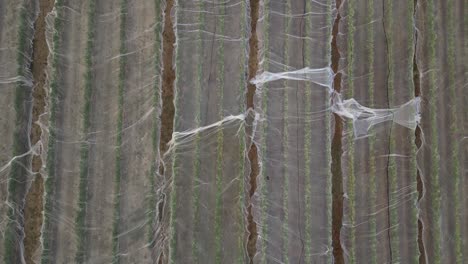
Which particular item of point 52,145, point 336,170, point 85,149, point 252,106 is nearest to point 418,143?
point 336,170

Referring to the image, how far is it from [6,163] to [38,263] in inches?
30.4

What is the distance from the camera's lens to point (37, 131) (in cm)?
319

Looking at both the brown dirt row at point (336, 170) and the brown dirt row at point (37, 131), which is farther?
the brown dirt row at point (336, 170)

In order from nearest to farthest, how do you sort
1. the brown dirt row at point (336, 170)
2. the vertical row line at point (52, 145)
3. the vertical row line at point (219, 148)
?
1. the vertical row line at point (52, 145)
2. the vertical row line at point (219, 148)
3. the brown dirt row at point (336, 170)

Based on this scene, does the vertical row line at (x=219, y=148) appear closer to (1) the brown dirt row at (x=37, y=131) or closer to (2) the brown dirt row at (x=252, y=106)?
(2) the brown dirt row at (x=252, y=106)

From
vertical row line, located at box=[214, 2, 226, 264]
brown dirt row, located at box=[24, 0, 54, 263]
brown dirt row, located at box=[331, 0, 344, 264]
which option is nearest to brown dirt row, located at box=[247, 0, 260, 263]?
vertical row line, located at box=[214, 2, 226, 264]

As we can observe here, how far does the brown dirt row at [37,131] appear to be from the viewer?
10.2 ft

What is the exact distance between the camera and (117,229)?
312 cm

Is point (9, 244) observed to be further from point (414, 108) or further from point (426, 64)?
point (426, 64)

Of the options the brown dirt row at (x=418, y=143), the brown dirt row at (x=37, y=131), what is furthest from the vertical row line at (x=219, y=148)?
the brown dirt row at (x=418, y=143)

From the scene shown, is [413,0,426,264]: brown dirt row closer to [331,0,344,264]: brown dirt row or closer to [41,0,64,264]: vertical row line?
[331,0,344,264]: brown dirt row

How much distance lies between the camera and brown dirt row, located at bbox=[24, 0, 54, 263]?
310 centimetres

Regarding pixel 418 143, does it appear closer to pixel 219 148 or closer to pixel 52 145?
pixel 219 148

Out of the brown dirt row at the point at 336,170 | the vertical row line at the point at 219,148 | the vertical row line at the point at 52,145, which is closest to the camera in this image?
the vertical row line at the point at 52,145
